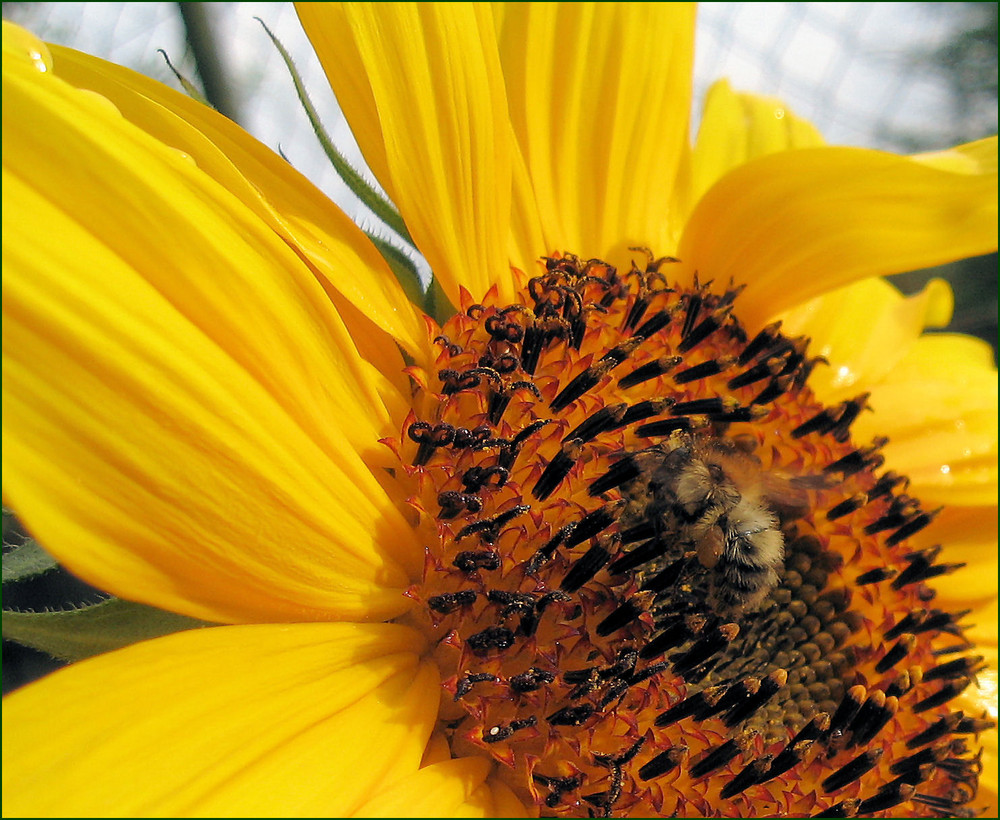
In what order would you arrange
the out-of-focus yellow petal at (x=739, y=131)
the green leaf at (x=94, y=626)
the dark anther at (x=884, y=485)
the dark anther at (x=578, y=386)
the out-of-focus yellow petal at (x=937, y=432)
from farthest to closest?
the out-of-focus yellow petal at (x=739, y=131) < the out-of-focus yellow petal at (x=937, y=432) < the dark anther at (x=884, y=485) < the dark anther at (x=578, y=386) < the green leaf at (x=94, y=626)

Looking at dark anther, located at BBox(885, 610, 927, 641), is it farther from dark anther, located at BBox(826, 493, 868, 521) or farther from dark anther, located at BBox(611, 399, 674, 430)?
dark anther, located at BBox(611, 399, 674, 430)

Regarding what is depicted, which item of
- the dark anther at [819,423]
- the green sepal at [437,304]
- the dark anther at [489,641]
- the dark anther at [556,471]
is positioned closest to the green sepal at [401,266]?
the green sepal at [437,304]

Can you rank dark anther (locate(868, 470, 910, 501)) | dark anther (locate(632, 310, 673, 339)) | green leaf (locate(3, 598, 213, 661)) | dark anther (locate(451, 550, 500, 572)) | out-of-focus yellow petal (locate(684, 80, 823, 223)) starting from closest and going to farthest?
green leaf (locate(3, 598, 213, 661))
dark anther (locate(451, 550, 500, 572))
dark anther (locate(632, 310, 673, 339))
dark anther (locate(868, 470, 910, 501))
out-of-focus yellow petal (locate(684, 80, 823, 223))

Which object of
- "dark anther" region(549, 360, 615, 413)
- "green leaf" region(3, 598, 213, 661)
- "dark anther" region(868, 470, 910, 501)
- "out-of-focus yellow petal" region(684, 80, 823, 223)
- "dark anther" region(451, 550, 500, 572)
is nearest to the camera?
"green leaf" region(3, 598, 213, 661)

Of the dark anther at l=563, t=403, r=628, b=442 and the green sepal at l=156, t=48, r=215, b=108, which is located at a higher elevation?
the green sepal at l=156, t=48, r=215, b=108

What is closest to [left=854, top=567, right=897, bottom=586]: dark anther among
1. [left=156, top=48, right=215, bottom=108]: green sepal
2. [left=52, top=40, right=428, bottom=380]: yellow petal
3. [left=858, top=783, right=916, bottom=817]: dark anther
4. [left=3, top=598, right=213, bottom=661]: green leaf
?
[left=858, top=783, right=916, bottom=817]: dark anther

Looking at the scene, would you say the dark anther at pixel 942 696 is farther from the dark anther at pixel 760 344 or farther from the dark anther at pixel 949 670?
the dark anther at pixel 760 344

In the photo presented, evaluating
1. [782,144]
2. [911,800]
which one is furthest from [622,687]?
[782,144]

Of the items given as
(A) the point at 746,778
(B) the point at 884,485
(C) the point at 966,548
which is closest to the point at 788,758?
(A) the point at 746,778
